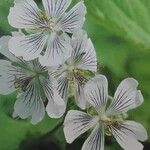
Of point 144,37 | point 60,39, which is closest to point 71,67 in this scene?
point 60,39

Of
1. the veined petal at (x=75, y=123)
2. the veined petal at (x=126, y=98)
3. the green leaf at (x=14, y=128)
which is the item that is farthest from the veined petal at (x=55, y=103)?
the green leaf at (x=14, y=128)

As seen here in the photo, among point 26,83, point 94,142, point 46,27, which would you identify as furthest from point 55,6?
point 94,142

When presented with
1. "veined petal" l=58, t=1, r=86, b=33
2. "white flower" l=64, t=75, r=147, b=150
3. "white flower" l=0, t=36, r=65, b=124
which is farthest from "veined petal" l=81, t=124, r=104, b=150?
"veined petal" l=58, t=1, r=86, b=33

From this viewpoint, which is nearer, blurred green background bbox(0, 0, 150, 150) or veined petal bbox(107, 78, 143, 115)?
veined petal bbox(107, 78, 143, 115)

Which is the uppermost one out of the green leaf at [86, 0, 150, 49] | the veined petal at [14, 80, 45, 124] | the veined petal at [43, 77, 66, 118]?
the green leaf at [86, 0, 150, 49]

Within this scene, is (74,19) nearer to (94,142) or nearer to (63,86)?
(63,86)

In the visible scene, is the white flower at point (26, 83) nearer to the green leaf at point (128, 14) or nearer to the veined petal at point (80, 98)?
the veined petal at point (80, 98)

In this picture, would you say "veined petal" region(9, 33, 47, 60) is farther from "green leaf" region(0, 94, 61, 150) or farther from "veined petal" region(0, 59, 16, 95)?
"green leaf" region(0, 94, 61, 150)

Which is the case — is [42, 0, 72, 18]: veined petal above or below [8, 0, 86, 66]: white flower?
above
